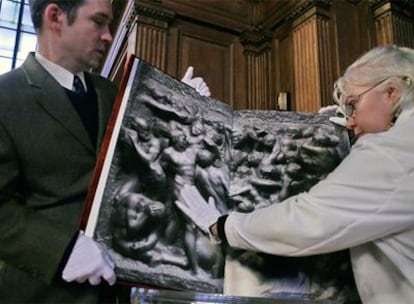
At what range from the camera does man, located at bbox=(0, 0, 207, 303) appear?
0.65 meters

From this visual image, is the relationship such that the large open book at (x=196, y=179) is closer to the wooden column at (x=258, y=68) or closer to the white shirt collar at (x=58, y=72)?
the white shirt collar at (x=58, y=72)

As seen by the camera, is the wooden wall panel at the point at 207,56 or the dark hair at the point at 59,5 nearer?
the dark hair at the point at 59,5

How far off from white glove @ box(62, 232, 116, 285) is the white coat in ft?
0.71

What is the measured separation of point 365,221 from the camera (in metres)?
0.71

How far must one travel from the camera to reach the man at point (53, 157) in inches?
25.6

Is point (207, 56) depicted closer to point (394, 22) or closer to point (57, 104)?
point (394, 22)

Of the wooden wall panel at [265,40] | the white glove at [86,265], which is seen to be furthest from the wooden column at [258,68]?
the white glove at [86,265]

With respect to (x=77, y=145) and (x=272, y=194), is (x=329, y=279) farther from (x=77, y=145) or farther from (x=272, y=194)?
(x=77, y=145)

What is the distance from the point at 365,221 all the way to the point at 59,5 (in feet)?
1.98

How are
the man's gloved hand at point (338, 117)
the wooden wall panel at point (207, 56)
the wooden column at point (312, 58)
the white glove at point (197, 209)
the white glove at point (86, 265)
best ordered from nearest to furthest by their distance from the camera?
the white glove at point (86, 265) < the white glove at point (197, 209) < the man's gloved hand at point (338, 117) < the wooden column at point (312, 58) < the wooden wall panel at point (207, 56)

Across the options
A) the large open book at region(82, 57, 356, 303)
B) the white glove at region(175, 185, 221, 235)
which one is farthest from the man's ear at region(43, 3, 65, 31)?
the white glove at region(175, 185, 221, 235)

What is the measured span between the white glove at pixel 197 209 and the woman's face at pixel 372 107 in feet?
1.04

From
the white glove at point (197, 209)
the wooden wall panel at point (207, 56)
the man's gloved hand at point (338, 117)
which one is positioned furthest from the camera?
the wooden wall panel at point (207, 56)

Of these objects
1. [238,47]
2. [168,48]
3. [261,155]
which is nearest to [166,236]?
[261,155]
